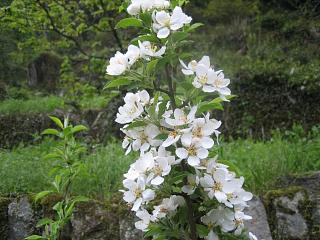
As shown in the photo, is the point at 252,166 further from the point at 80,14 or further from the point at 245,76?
the point at 245,76

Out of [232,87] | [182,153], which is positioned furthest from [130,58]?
[232,87]

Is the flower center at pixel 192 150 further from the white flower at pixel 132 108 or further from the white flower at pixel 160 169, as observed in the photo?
the white flower at pixel 132 108

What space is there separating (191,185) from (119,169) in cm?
210

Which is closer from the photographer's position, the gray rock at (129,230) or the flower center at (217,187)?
the flower center at (217,187)

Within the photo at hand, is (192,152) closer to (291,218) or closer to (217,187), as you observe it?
(217,187)

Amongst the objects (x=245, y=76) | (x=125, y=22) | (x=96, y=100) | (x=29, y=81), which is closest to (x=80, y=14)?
(x=96, y=100)

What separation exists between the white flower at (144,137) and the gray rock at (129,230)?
1.45m

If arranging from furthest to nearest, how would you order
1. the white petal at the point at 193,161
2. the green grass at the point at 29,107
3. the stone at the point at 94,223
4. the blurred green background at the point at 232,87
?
1. the green grass at the point at 29,107
2. the blurred green background at the point at 232,87
3. the stone at the point at 94,223
4. the white petal at the point at 193,161

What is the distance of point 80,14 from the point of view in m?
5.96

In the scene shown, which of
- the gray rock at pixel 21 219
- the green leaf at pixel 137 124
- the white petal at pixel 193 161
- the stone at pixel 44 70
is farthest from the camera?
the stone at pixel 44 70

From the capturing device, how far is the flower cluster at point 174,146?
1.58 metres

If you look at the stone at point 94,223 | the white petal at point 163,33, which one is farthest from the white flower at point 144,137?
the stone at point 94,223

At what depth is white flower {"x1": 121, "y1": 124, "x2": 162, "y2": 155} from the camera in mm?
1647

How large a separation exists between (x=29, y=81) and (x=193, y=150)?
484 inches
